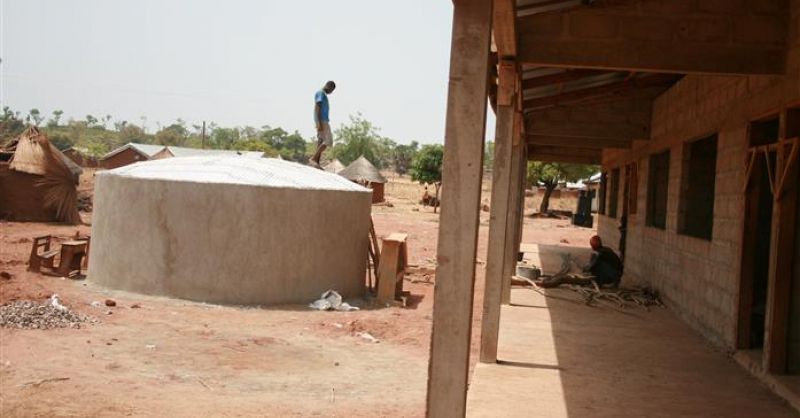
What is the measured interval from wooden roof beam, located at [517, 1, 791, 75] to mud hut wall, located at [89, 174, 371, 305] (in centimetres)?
618

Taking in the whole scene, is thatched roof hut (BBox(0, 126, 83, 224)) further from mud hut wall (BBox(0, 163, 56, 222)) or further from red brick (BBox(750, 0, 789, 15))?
red brick (BBox(750, 0, 789, 15))

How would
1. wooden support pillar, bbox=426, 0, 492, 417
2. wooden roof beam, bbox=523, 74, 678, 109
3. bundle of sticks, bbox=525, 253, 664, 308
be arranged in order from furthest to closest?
bundle of sticks, bbox=525, 253, 664, 308 → wooden roof beam, bbox=523, 74, 678, 109 → wooden support pillar, bbox=426, 0, 492, 417

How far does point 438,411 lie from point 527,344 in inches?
153

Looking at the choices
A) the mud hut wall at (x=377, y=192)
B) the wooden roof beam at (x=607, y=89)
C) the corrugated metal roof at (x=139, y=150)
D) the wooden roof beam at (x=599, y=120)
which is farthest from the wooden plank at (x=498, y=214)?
the corrugated metal roof at (x=139, y=150)

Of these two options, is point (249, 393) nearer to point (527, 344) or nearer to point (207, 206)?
point (527, 344)

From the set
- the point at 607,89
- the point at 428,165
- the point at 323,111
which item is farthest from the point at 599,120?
the point at 428,165

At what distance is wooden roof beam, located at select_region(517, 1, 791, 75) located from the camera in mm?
5766

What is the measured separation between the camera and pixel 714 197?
7922 mm

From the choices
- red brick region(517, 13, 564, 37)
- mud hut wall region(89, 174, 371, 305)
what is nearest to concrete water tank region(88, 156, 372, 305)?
mud hut wall region(89, 174, 371, 305)

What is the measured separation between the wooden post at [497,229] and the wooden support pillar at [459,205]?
9.37 ft

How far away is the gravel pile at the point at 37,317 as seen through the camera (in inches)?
332

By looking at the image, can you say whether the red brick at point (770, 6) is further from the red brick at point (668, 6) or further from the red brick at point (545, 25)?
the red brick at point (545, 25)

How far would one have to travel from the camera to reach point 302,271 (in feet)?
37.3

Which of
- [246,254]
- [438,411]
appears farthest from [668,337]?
[246,254]
